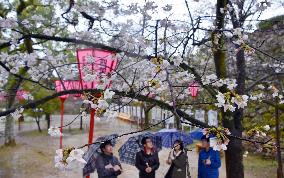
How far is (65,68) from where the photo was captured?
8.05 m

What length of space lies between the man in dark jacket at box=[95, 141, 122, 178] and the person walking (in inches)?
56.3

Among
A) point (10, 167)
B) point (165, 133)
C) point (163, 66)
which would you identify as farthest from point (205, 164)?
point (10, 167)

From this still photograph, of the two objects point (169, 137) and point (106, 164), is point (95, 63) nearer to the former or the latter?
point (106, 164)

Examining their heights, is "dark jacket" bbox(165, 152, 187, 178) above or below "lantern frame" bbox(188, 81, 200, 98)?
below

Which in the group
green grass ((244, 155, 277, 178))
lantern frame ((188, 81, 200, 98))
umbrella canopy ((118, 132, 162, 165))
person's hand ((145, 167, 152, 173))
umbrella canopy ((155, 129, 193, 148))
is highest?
lantern frame ((188, 81, 200, 98))

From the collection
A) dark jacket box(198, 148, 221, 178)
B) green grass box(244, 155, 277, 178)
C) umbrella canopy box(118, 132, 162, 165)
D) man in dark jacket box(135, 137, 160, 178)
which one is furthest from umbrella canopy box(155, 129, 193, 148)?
green grass box(244, 155, 277, 178)

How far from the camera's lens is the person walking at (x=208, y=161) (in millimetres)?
6613

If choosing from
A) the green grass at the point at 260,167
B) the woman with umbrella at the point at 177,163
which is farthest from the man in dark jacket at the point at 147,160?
the green grass at the point at 260,167

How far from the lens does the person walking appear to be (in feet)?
21.7

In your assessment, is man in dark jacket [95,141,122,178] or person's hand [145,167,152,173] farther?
person's hand [145,167,152,173]

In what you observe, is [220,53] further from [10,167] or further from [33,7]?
[33,7]

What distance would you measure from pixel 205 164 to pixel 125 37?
8.45ft

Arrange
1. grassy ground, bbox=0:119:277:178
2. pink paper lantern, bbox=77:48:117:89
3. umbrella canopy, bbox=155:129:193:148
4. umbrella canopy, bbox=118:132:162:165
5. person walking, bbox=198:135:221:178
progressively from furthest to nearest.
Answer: grassy ground, bbox=0:119:277:178, umbrella canopy, bbox=155:129:193:148, umbrella canopy, bbox=118:132:162:165, person walking, bbox=198:135:221:178, pink paper lantern, bbox=77:48:117:89

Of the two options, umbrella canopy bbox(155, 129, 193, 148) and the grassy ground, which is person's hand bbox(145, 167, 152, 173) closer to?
umbrella canopy bbox(155, 129, 193, 148)
